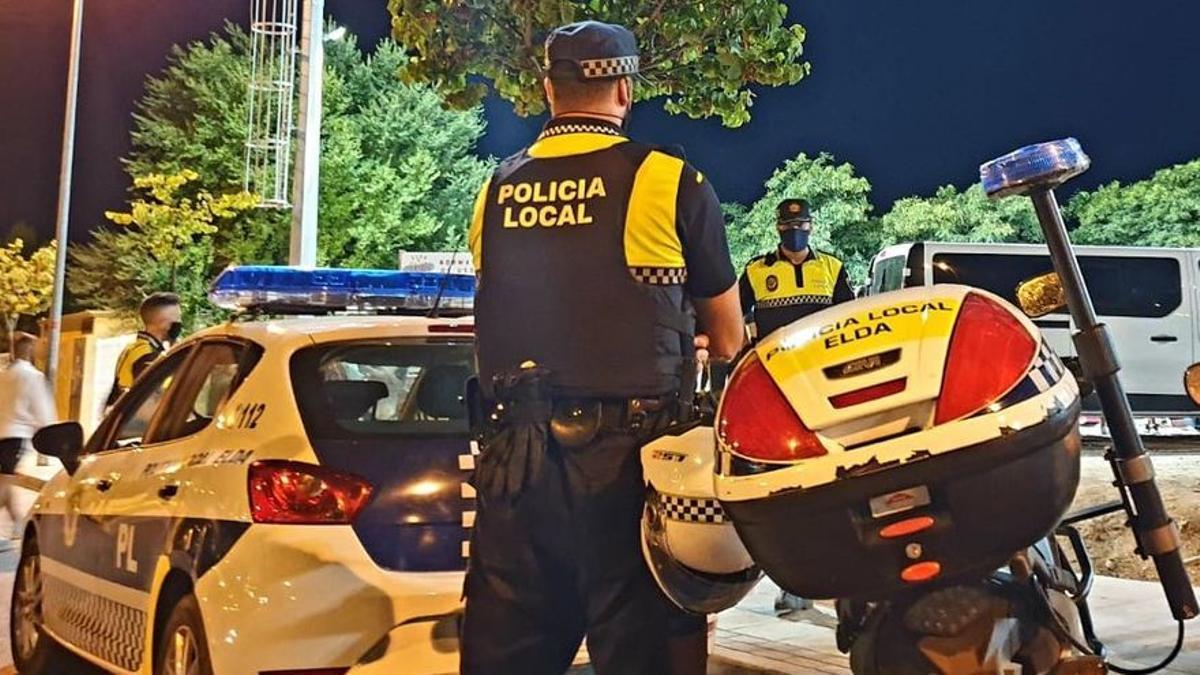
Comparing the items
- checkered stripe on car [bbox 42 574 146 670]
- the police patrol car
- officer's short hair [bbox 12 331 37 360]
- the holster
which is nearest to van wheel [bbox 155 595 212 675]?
the police patrol car

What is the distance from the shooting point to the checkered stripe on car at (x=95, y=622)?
14.3 ft

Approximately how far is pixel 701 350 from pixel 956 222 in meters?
28.9

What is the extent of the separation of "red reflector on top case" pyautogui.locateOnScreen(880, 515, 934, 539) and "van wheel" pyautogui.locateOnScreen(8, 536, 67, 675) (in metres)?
4.43

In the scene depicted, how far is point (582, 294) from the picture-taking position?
8.59 feet

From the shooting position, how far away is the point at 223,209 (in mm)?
26922

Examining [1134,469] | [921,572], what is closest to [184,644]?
[921,572]

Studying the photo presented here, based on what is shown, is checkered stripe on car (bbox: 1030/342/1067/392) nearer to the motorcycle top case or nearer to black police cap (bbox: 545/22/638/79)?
the motorcycle top case

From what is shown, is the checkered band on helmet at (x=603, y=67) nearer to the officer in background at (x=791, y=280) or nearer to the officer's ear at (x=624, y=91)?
the officer's ear at (x=624, y=91)

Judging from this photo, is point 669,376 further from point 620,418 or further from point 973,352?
point 973,352

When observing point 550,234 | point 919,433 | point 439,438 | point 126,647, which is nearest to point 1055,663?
point 919,433

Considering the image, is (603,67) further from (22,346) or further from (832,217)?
(832,217)

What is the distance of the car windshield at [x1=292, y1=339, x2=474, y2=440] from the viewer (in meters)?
3.94

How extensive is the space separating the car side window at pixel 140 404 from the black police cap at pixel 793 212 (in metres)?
2.83

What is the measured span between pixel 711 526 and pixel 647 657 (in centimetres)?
39
